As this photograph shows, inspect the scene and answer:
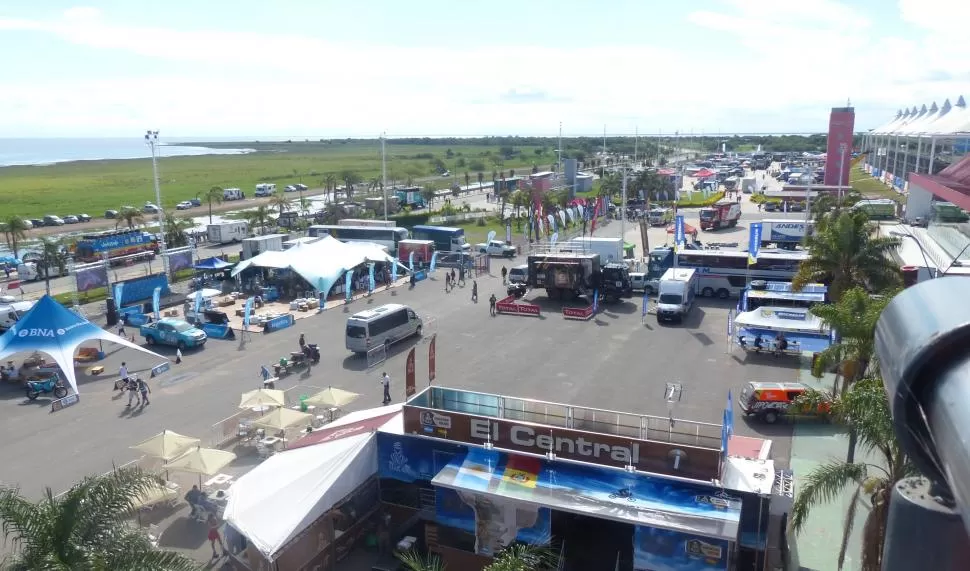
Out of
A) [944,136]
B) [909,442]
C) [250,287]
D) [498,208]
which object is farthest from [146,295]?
[944,136]

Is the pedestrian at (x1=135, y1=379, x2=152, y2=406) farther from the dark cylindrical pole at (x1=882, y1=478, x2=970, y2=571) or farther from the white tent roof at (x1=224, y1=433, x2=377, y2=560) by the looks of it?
the dark cylindrical pole at (x1=882, y1=478, x2=970, y2=571)

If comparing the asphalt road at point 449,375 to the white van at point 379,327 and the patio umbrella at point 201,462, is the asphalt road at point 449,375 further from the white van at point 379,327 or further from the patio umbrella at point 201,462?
the patio umbrella at point 201,462

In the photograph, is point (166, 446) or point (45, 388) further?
point (45, 388)

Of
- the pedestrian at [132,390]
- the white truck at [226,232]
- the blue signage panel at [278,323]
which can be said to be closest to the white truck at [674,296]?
the blue signage panel at [278,323]

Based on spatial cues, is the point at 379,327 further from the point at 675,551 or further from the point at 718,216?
the point at 718,216

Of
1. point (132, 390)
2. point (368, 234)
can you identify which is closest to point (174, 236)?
point (368, 234)

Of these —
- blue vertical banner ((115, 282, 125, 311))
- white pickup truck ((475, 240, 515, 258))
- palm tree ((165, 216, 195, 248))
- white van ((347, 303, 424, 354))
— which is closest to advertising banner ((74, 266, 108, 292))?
A: blue vertical banner ((115, 282, 125, 311))
